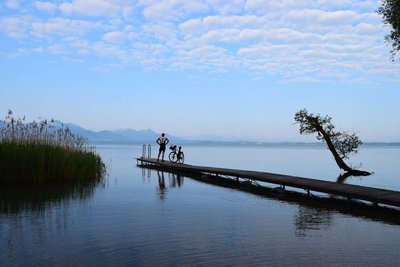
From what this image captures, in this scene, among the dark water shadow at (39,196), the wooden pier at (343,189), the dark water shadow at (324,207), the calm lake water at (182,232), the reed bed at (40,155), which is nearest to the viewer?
the calm lake water at (182,232)

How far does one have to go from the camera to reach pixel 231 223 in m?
11.4

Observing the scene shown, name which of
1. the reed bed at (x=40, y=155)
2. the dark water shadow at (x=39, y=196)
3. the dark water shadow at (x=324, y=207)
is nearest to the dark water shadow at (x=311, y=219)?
the dark water shadow at (x=324, y=207)

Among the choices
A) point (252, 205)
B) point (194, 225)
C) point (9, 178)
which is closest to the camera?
point (194, 225)

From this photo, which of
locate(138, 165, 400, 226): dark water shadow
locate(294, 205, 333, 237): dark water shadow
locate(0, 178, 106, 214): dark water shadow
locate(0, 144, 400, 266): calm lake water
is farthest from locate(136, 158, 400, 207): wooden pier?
locate(0, 178, 106, 214): dark water shadow

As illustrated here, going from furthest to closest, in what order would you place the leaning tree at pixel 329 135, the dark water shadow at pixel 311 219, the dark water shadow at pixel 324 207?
1. the leaning tree at pixel 329 135
2. the dark water shadow at pixel 324 207
3. the dark water shadow at pixel 311 219

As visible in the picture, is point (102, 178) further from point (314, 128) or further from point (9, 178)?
point (314, 128)

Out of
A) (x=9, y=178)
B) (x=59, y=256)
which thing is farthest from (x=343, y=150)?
(x=59, y=256)

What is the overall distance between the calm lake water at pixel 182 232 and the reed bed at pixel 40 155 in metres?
1.45

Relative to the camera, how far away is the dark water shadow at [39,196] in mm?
13016

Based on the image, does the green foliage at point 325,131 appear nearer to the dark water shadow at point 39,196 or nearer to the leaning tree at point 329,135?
the leaning tree at point 329,135

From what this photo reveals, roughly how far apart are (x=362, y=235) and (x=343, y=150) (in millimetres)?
23808

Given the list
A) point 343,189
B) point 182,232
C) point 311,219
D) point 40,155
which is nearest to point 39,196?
point 40,155

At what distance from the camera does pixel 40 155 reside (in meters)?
18.1

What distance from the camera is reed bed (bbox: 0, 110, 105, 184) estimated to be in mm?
17484
